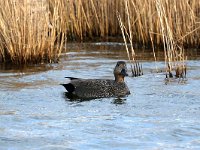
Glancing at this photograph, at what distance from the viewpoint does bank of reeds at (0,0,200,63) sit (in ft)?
41.1

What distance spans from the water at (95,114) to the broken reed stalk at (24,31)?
0.30m

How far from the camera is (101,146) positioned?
765 cm

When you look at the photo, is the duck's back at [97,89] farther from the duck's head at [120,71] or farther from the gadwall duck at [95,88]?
the duck's head at [120,71]

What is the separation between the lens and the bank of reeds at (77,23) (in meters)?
12.5

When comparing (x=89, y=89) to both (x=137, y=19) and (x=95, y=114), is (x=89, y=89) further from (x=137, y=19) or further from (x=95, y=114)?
(x=137, y=19)

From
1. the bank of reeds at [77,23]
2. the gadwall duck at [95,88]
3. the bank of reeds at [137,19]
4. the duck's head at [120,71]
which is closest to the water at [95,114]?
the gadwall duck at [95,88]

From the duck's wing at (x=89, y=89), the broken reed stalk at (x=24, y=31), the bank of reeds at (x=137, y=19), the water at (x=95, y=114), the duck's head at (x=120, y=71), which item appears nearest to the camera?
the water at (x=95, y=114)

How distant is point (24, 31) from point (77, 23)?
312 centimetres

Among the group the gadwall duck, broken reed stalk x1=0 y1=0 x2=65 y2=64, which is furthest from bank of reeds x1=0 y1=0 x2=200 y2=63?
the gadwall duck

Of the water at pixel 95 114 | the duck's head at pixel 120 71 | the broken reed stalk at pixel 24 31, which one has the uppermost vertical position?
the broken reed stalk at pixel 24 31

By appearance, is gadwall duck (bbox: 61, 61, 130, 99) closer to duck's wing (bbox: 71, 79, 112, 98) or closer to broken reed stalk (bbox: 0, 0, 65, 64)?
duck's wing (bbox: 71, 79, 112, 98)

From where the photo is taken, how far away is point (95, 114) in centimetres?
912

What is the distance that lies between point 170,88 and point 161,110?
62.5 inches

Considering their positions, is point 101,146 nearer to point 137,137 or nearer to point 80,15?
point 137,137
